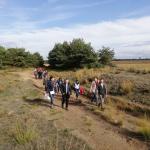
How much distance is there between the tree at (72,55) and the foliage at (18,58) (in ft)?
24.2

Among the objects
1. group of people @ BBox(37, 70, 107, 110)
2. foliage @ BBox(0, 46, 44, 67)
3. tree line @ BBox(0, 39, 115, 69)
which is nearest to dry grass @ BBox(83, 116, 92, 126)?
group of people @ BBox(37, 70, 107, 110)


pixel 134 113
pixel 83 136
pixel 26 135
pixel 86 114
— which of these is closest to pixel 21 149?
pixel 26 135

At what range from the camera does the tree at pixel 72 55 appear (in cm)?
7338

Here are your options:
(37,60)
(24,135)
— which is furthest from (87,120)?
(37,60)

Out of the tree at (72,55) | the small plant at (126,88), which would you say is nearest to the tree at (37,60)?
the tree at (72,55)

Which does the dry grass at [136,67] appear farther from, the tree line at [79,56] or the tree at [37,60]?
the tree at [37,60]

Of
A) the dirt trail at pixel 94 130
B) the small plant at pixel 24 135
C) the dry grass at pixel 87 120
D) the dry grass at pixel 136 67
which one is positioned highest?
the dry grass at pixel 136 67

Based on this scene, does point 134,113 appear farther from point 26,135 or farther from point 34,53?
point 34,53

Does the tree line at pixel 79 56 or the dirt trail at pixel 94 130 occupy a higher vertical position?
the tree line at pixel 79 56

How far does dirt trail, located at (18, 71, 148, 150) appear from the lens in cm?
1567

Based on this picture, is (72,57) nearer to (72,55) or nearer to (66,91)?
(72,55)

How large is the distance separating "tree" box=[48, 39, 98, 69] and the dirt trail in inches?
1927

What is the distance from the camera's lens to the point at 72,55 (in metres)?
75.4

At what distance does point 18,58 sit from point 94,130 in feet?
230
